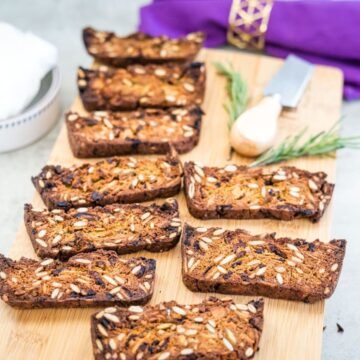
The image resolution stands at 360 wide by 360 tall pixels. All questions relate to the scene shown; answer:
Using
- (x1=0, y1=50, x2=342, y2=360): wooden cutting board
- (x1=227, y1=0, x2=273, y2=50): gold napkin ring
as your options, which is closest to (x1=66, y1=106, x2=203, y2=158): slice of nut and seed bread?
(x1=0, y1=50, x2=342, y2=360): wooden cutting board

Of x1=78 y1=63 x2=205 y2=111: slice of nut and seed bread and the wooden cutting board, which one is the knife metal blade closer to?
the wooden cutting board

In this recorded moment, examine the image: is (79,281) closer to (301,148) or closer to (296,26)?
(301,148)

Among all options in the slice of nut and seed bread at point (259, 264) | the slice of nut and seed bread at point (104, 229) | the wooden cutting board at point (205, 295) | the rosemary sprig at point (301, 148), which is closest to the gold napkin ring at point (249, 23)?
the wooden cutting board at point (205, 295)

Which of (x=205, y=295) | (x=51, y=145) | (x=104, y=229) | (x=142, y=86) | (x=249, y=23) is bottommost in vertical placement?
(x=51, y=145)

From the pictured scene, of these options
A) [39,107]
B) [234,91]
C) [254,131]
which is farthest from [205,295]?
[39,107]

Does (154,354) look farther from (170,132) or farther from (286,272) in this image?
(170,132)
